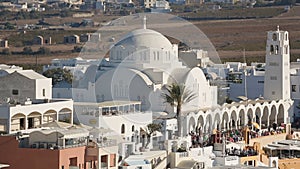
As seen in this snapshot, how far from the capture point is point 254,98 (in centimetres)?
4581

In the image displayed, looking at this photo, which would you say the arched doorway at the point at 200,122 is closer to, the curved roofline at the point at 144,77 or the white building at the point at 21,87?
the curved roofline at the point at 144,77

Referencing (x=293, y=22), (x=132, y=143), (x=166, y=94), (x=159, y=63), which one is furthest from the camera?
(x=293, y=22)

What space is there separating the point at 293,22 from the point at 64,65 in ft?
177

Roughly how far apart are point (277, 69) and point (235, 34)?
58619 mm

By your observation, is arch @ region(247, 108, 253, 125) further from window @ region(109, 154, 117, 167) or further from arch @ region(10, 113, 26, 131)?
window @ region(109, 154, 117, 167)

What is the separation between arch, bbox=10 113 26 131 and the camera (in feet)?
95.8

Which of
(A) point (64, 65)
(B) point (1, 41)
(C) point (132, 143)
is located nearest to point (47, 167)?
(C) point (132, 143)

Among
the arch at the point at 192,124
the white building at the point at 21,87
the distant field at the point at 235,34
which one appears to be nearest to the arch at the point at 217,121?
the arch at the point at 192,124

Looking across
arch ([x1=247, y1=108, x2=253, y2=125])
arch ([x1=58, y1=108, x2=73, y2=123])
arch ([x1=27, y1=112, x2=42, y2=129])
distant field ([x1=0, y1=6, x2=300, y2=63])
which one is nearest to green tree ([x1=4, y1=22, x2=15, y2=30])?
distant field ([x1=0, y1=6, x2=300, y2=63])

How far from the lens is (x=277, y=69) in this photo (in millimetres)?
44781

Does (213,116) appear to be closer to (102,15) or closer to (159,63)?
(159,63)

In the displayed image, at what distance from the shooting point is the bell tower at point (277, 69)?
44.3 m

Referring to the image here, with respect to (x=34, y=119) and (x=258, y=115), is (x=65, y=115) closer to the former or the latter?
(x=34, y=119)

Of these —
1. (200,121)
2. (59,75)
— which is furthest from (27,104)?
(59,75)
